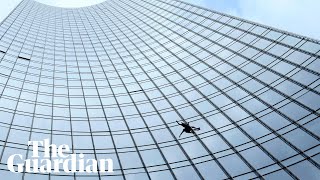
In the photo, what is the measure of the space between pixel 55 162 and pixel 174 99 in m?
19.0

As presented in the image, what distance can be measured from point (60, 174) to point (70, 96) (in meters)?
17.9

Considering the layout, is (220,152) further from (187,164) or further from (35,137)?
(35,137)

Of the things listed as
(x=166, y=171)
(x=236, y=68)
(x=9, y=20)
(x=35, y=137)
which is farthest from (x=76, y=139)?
(x=9, y=20)

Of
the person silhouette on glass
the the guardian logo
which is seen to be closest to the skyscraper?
the person silhouette on glass

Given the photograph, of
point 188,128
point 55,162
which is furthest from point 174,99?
point 55,162

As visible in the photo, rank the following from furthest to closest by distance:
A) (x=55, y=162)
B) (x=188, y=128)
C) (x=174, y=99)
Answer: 1. (x=174, y=99)
2. (x=188, y=128)
3. (x=55, y=162)

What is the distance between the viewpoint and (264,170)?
115ft

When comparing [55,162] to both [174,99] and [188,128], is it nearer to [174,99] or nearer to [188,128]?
[188,128]

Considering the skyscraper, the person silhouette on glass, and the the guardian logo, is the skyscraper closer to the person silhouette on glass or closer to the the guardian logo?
the person silhouette on glass

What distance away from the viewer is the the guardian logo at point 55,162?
34625 mm

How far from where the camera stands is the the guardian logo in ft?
114

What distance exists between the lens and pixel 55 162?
36.0 m

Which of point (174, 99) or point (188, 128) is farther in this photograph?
point (174, 99)

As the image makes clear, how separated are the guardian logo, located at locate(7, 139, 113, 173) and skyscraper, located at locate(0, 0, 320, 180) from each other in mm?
686
